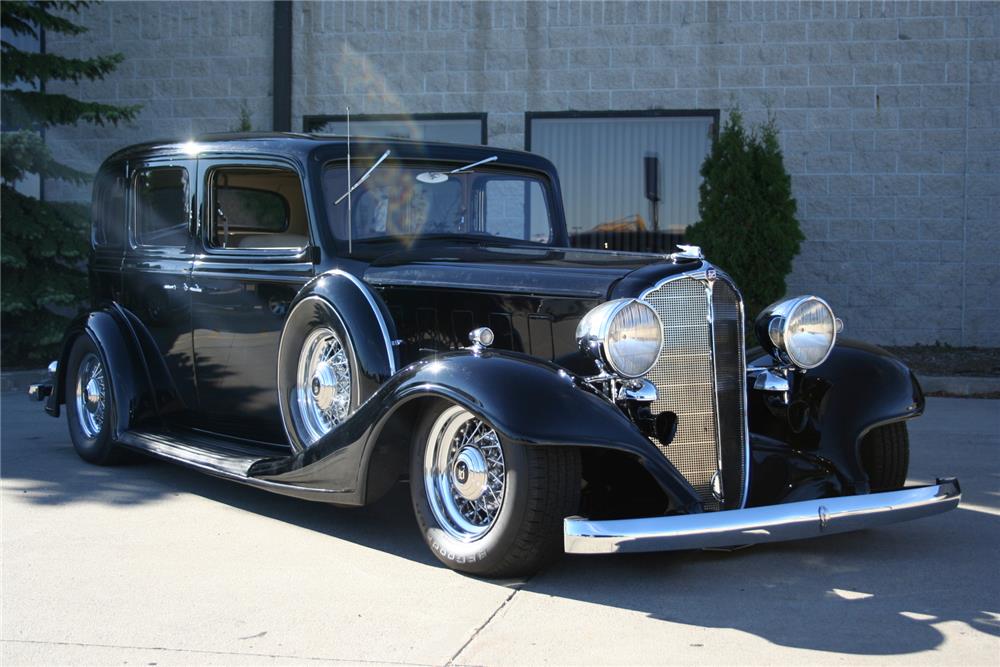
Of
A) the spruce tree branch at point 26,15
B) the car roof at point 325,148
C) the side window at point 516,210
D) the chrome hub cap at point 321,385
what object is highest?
the spruce tree branch at point 26,15

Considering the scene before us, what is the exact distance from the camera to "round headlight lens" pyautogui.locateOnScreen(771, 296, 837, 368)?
417 cm

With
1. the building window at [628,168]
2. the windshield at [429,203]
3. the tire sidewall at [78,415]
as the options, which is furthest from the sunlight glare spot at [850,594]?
the building window at [628,168]

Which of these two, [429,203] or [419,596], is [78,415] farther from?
[419,596]

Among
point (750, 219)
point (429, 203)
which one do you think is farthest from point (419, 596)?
point (750, 219)

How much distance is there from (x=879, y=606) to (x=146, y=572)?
247 centimetres

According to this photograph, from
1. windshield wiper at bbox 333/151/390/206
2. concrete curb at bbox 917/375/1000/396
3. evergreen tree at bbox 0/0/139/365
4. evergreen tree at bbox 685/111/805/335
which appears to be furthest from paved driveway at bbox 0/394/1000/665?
evergreen tree at bbox 0/0/139/365

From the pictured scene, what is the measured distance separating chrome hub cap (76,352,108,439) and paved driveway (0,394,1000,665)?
1.00 metres

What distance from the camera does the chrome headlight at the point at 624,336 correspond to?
140 inches

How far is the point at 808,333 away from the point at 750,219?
586cm

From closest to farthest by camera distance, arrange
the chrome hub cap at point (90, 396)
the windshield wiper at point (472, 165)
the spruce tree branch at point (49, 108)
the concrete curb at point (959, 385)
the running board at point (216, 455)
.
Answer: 1. the running board at point (216, 455)
2. the windshield wiper at point (472, 165)
3. the chrome hub cap at point (90, 396)
4. the concrete curb at point (959, 385)
5. the spruce tree branch at point (49, 108)

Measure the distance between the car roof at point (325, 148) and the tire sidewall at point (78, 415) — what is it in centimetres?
112

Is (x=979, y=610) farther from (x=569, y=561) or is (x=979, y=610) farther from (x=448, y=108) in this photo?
(x=448, y=108)

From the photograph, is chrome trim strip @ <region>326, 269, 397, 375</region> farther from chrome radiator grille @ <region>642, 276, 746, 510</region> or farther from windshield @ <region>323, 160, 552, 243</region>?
chrome radiator grille @ <region>642, 276, 746, 510</region>

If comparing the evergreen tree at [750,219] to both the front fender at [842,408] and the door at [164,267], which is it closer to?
the front fender at [842,408]
